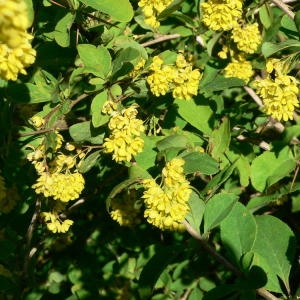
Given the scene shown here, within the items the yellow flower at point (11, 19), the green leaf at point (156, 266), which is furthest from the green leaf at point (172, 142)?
the yellow flower at point (11, 19)

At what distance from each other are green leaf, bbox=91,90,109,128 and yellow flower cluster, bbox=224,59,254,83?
0.63m

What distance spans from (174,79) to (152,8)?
11.7 inches

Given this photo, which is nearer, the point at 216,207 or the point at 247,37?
the point at 216,207

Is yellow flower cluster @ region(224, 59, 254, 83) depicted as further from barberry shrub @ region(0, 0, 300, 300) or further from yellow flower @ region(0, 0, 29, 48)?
yellow flower @ region(0, 0, 29, 48)

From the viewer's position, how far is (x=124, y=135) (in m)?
1.58

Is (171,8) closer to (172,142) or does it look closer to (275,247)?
(172,142)

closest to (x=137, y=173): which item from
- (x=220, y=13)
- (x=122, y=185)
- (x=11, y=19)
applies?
(x=122, y=185)

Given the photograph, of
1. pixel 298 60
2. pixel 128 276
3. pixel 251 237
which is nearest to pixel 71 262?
pixel 128 276

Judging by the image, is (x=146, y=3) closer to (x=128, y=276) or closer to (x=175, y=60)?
(x=175, y=60)

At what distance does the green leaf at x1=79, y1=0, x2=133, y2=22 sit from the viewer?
1.52 m

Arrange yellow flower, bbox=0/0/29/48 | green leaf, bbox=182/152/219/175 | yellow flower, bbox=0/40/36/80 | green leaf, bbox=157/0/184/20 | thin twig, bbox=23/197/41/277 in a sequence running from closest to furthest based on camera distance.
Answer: yellow flower, bbox=0/0/29/48 < yellow flower, bbox=0/40/36/80 < green leaf, bbox=182/152/219/175 < green leaf, bbox=157/0/184/20 < thin twig, bbox=23/197/41/277

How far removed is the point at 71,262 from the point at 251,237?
134 centimetres

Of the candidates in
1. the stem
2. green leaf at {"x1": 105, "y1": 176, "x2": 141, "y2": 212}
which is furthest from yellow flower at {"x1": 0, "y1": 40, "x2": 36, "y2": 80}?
the stem

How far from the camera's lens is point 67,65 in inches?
84.4
